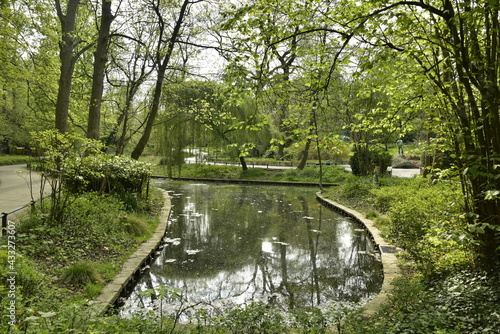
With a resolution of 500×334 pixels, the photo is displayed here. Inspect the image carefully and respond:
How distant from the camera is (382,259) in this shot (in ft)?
19.7

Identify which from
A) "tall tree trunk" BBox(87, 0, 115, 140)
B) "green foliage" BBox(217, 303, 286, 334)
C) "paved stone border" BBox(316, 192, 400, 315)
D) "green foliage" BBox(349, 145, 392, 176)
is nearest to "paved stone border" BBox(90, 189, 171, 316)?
"green foliage" BBox(217, 303, 286, 334)

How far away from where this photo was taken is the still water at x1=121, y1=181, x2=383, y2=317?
4.77m

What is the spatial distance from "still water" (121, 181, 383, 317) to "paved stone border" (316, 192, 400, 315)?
0.20 metres

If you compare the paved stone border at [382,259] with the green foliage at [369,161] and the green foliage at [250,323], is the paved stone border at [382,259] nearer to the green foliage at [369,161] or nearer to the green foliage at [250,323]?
the green foliage at [250,323]

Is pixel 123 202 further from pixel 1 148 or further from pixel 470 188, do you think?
pixel 1 148

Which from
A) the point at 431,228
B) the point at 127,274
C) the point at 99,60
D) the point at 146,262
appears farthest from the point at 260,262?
the point at 99,60

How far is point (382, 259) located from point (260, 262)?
2.06m

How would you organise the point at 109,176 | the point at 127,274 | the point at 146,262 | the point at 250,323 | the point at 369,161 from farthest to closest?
the point at 369,161, the point at 109,176, the point at 146,262, the point at 127,274, the point at 250,323

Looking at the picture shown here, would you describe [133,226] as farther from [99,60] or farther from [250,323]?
[99,60]

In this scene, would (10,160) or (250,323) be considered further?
(10,160)

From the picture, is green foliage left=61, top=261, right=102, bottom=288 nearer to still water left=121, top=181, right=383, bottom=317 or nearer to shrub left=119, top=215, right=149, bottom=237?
still water left=121, top=181, right=383, bottom=317

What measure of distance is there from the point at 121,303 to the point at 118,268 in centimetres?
81

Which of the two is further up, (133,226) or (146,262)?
(133,226)

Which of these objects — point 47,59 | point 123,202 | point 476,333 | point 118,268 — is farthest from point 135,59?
point 476,333
